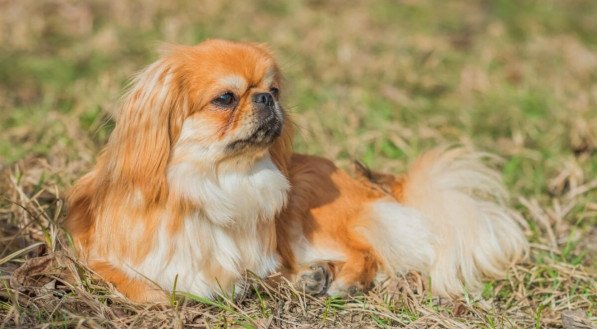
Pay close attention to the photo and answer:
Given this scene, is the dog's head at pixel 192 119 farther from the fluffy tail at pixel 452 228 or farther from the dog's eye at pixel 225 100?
the fluffy tail at pixel 452 228

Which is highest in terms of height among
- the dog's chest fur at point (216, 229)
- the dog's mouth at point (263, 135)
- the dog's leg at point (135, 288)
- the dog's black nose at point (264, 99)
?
the dog's black nose at point (264, 99)

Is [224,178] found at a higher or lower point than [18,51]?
higher

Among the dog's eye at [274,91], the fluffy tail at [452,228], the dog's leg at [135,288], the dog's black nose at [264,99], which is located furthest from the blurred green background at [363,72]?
the dog's leg at [135,288]

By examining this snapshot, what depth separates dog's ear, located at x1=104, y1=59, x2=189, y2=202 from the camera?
344 centimetres

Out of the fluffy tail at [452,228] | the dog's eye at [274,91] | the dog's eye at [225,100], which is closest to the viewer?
the dog's eye at [225,100]

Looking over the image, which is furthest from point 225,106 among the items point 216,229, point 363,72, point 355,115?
point 363,72

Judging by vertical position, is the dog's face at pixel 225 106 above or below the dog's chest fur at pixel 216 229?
above

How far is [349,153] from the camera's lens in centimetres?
595

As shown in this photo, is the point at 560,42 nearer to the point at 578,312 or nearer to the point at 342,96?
the point at 342,96

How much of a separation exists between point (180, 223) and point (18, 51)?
5094mm

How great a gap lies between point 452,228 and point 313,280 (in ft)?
3.06

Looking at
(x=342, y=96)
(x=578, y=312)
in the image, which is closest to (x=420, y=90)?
(x=342, y=96)

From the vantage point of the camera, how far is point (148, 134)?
3447 mm

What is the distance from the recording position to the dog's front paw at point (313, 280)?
12.9ft
